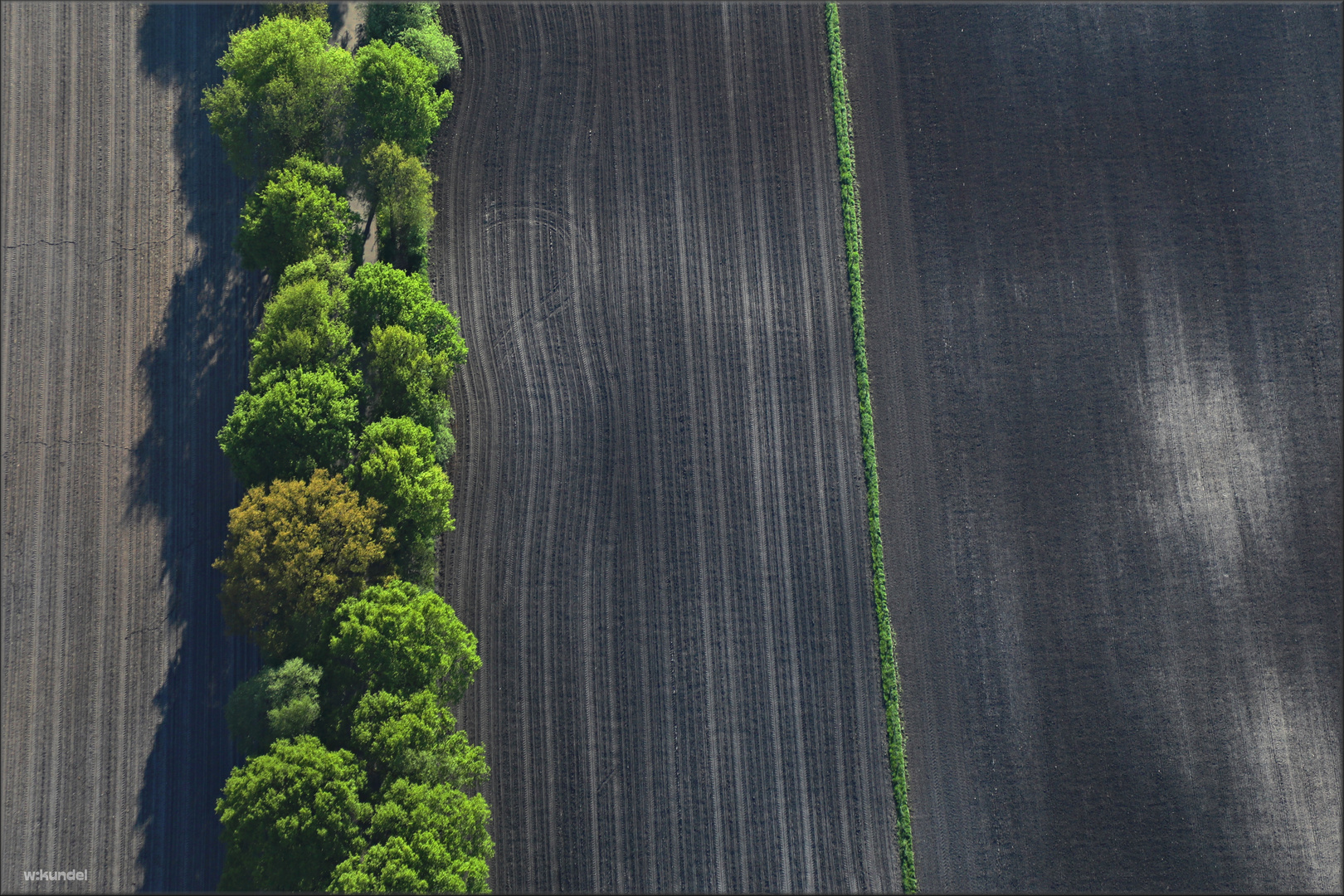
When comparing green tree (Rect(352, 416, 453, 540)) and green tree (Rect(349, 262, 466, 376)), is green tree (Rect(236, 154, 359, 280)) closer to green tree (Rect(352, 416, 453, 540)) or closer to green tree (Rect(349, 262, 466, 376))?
→ green tree (Rect(349, 262, 466, 376))

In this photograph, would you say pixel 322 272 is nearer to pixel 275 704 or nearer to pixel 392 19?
pixel 392 19

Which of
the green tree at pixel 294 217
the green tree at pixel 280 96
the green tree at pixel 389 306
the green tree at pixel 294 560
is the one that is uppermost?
the green tree at pixel 280 96

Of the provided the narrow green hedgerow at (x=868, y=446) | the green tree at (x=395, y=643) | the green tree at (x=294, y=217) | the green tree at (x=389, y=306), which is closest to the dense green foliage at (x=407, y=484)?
the green tree at (x=395, y=643)

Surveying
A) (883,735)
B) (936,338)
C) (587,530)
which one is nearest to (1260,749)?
(883,735)

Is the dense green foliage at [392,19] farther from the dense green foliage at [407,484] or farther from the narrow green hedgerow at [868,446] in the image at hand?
the narrow green hedgerow at [868,446]

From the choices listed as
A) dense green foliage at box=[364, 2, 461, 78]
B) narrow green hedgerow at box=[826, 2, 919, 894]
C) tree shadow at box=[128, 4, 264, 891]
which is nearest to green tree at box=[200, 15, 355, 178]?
dense green foliage at box=[364, 2, 461, 78]

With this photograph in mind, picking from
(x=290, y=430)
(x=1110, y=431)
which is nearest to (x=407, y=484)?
(x=290, y=430)
